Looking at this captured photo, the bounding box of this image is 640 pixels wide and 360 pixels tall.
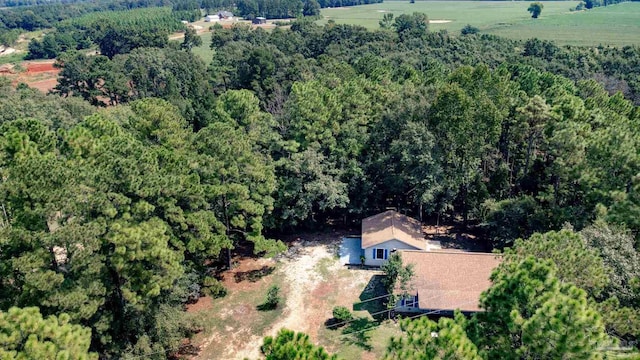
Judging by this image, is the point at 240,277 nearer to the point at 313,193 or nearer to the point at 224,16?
the point at 313,193

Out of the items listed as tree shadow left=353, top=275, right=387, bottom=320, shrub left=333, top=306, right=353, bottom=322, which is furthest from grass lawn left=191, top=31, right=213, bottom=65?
shrub left=333, top=306, right=353, bottom=322

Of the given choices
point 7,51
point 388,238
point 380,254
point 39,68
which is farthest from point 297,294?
point 7,51

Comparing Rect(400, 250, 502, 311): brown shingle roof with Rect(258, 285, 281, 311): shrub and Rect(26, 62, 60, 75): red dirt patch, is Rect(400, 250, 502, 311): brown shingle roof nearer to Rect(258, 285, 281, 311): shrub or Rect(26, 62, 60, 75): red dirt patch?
Rect(258, 285, 281, 311): shrub

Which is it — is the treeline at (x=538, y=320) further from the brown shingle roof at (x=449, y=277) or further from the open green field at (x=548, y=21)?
the open green field at (x=548, y=21)

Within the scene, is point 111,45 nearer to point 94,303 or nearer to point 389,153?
point 389,153

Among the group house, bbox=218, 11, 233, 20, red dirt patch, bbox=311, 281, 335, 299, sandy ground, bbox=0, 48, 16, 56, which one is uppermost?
house, bbox=218, 11, 233, 20

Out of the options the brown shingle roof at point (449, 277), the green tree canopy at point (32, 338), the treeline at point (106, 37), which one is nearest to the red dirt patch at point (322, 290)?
the brown shingle roof at point (449, 277)

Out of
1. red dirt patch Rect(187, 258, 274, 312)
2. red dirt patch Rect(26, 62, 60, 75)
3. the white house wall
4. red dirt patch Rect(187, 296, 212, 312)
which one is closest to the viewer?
red dirt patch Rect(187, 296, 212, 312)

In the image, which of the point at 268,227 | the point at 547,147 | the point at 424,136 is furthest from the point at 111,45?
the point at 547,147
